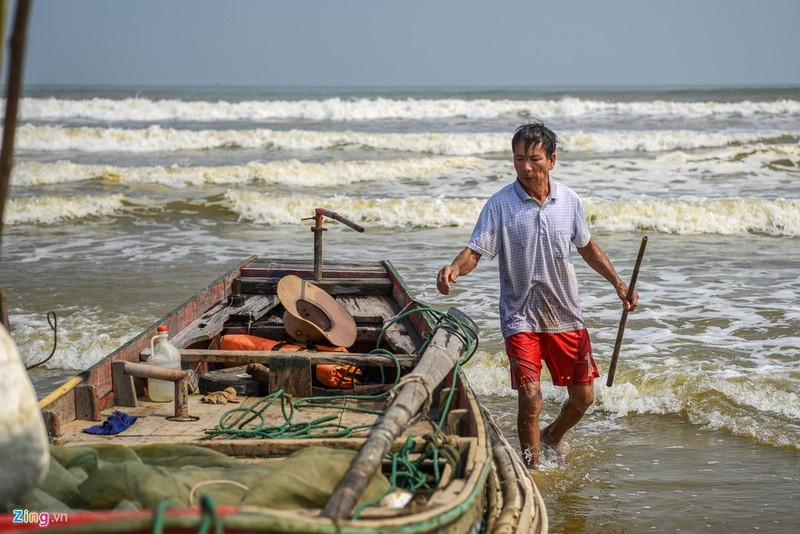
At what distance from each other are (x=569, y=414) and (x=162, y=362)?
7.33 feet

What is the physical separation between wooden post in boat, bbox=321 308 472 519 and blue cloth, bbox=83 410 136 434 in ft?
4.27

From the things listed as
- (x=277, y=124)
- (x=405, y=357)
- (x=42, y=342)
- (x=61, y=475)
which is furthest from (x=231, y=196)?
(x=277, y=124)

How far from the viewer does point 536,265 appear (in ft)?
14.3

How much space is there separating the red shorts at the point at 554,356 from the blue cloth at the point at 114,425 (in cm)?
192

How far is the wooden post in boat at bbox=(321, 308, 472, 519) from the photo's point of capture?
93.7 inches

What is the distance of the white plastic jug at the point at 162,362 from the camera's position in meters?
4.36

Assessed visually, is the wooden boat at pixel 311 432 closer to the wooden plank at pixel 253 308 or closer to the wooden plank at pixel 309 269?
the wooden plank at pixel 253 308

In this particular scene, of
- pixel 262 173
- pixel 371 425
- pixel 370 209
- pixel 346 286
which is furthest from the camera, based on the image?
pixel 262 173

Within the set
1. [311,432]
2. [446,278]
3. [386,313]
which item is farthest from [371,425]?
[386,313]

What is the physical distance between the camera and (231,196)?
17094 millimetres

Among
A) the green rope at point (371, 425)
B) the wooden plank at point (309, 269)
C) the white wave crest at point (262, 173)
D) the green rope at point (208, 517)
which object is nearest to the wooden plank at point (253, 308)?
the wooden plank at point (309, 269)

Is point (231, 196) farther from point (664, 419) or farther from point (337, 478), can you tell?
point (337, 478)

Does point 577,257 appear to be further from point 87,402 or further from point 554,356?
point 87,402

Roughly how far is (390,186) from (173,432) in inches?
611
